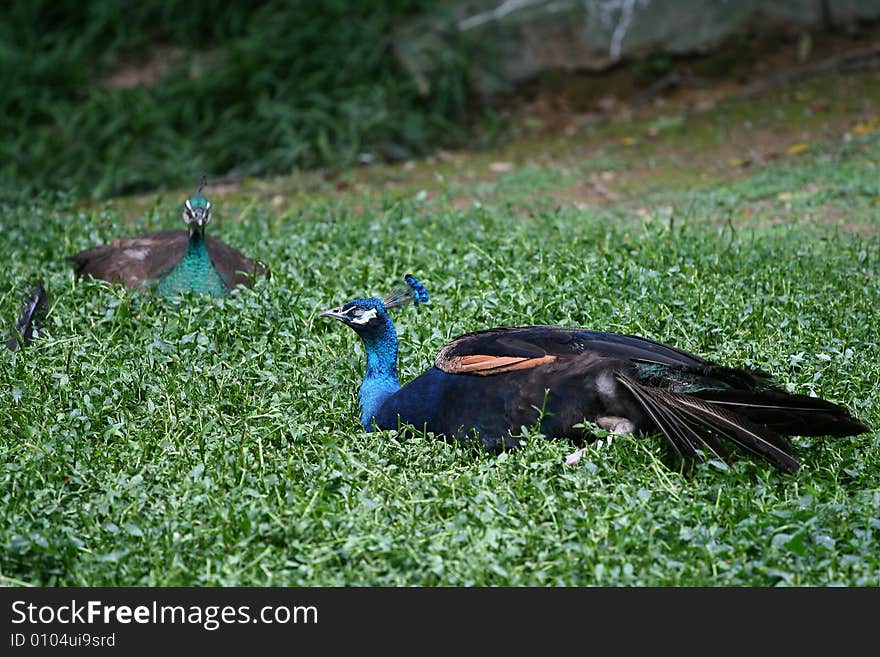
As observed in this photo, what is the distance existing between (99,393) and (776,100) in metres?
6.47

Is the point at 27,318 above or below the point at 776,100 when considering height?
below

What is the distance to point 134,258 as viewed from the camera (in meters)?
6.03

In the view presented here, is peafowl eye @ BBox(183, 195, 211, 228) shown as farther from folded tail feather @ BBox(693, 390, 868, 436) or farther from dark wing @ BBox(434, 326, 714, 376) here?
folded tail feather @ BBox(693, 390, 868, 436)

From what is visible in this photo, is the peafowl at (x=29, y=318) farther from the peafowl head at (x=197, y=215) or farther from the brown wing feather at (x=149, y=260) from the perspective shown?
the peafowl head at (x=197, y=215)

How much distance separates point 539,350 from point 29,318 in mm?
2435

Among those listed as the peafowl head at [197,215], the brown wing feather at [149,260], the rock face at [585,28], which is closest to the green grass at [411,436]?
the brown wing feather at [149,260]

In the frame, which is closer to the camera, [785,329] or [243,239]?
[785,329]

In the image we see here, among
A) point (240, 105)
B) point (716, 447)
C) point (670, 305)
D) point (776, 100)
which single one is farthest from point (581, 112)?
point (716, 447)

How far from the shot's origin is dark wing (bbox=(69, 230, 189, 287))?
5895 mm

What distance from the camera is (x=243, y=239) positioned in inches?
263

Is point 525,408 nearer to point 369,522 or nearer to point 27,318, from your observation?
point 369,522

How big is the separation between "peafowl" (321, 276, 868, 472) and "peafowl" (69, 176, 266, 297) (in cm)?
132

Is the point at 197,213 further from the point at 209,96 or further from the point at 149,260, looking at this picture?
the point at 209,96

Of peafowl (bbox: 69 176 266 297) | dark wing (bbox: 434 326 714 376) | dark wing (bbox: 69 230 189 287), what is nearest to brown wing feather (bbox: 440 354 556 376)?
dark wing (bbox: 434 326 714 376)
